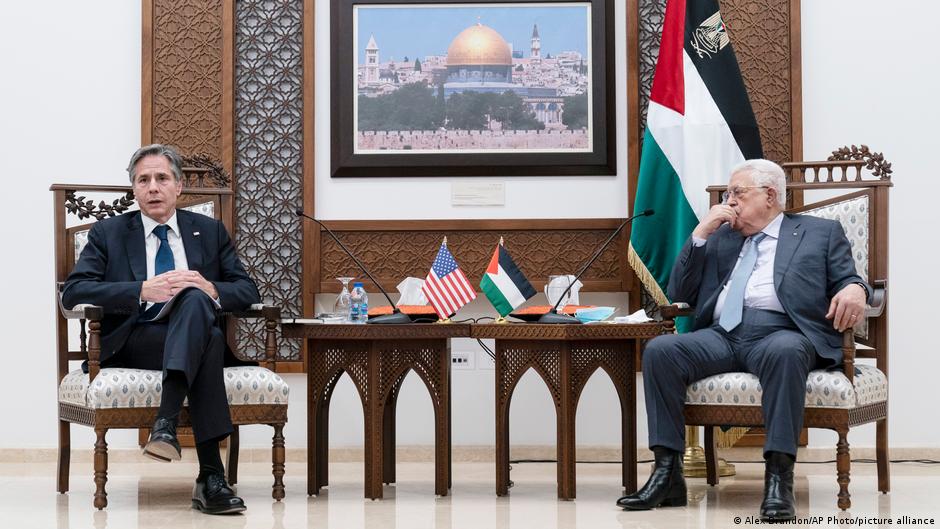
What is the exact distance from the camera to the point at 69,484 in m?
4.09

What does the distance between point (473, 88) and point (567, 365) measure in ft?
5.74

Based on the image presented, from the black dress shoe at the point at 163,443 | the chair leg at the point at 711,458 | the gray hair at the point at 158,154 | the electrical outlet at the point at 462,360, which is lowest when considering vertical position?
the chair leg at the point at 711,458

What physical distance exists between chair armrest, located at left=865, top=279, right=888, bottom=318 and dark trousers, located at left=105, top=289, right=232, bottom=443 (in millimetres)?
2191

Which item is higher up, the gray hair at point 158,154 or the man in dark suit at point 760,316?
the gray hair at point 158,154

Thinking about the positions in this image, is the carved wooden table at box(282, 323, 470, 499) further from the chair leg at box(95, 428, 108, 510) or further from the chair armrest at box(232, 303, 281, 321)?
the chair leg at box(95, 428, 108, 510)

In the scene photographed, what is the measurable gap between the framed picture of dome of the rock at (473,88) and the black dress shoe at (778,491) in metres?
1.92

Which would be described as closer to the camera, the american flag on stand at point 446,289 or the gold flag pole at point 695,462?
the american flag on stand at point 446,289

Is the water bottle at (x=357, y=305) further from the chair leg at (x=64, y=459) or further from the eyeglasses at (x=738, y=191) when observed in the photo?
the eyeglasses at (x=738, y=191)

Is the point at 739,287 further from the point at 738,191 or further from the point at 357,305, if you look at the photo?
the point at 357,305

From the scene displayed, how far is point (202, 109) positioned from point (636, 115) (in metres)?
2.01

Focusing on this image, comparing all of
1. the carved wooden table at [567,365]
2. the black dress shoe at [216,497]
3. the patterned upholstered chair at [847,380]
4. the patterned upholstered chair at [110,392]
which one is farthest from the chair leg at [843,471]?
the black dress shoe at [216,497]

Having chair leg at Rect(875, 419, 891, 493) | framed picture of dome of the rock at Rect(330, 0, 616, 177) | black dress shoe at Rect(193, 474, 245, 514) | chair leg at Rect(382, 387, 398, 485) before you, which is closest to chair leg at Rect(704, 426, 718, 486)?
chair leg at Rect(875, 419, 891, 493)

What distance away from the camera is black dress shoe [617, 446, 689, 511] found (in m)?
3.38

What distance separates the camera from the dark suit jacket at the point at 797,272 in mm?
3510
